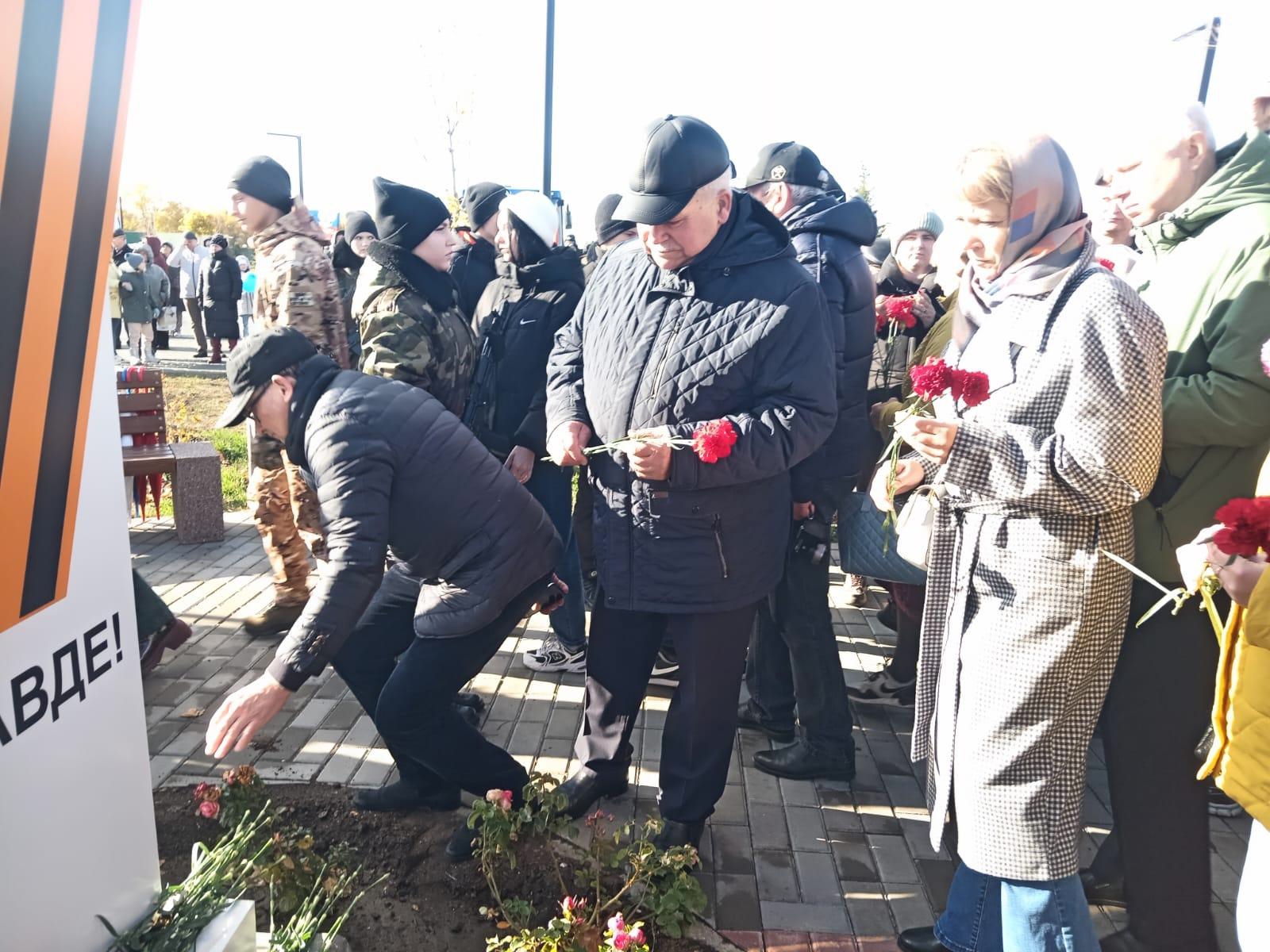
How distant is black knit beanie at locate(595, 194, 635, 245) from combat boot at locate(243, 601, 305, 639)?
8.06ft

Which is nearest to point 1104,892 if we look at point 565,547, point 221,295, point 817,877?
point 817,877

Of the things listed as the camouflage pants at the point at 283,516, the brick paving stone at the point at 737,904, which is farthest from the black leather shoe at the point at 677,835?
the camouflage pants at the point at 283,516

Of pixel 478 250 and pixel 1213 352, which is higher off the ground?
pixel 478 250

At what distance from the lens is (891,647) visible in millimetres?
4801

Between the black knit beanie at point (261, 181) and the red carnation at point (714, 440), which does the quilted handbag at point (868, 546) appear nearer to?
the red carnation at point (714, 440)

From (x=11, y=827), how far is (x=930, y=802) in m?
2.00

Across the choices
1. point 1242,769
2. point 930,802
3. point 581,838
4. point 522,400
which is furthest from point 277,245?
point 1242,769

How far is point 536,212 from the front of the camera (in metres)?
4.20

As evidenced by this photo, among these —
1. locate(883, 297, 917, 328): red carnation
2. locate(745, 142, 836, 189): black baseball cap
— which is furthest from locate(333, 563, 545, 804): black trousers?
locate(883, 297, 917, 328): red carnation

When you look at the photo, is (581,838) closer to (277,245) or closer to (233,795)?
(233,795)

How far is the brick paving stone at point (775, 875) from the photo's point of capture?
2775 millimetres

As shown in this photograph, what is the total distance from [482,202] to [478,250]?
0.39m

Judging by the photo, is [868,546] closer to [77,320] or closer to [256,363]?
[256,363]

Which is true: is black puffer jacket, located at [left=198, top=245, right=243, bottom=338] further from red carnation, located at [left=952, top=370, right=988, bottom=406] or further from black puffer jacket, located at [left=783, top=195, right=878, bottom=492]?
red carnation, located at [left=952, top=370, right=988, bottom=406]
